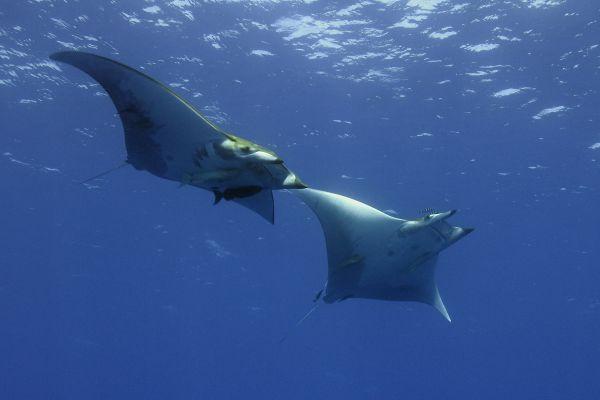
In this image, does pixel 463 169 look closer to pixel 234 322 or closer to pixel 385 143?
pixel 385 143

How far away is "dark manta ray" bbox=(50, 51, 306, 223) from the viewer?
13.3 feet

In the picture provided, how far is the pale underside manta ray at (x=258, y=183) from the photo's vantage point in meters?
4.15

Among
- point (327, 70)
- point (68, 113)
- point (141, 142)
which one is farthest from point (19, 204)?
point (141, 142)

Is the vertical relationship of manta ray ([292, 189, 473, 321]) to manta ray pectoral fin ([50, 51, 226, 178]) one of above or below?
below

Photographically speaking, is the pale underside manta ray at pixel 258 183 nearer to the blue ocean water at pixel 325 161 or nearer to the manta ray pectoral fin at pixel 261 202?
the manta ray pectoral fin at pixel 261 202

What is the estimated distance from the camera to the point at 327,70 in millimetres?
13281

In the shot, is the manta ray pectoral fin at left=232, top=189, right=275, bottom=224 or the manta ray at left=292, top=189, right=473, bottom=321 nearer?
the manta ray pectoral fin at left=232, top=189, right=275, bottom=224

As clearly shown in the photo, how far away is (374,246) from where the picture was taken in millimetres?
6012

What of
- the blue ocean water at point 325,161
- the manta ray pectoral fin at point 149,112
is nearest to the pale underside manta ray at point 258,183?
the manta ray pectoral fin at point 149,112

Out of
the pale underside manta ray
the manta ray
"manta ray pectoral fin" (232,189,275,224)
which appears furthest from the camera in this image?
the manta ray

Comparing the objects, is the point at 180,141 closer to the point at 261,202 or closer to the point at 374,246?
the point at 261,202

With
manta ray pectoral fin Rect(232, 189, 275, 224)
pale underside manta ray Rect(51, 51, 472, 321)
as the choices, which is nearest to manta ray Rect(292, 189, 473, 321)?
pale underside manta ray Rect(51, 51, 472, 321)

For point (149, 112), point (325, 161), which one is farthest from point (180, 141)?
point (325, 161)

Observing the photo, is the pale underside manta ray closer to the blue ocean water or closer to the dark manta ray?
the dark manta ray
